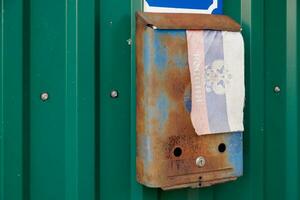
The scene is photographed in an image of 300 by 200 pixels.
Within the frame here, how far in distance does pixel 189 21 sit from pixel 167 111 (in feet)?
1.17

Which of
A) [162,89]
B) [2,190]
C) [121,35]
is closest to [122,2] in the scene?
[121,35]

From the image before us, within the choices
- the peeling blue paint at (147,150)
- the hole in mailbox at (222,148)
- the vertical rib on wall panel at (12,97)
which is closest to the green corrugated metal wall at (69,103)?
the vertical rib on wall panel at (12,97)

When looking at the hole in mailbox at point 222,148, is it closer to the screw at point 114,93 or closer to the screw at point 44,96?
the screw at point 114,93

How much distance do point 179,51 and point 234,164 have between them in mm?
505

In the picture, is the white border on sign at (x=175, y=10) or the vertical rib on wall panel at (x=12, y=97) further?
the white border on sign at (x=175, y=10)

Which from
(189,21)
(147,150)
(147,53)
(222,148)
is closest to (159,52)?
(147,53)

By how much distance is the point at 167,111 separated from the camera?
1707mm

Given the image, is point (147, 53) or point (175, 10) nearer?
point (147, 53)

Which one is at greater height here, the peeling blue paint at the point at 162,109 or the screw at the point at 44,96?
the screw at the point at 44,96

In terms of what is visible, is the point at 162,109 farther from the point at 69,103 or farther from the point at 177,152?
the point at 69,103

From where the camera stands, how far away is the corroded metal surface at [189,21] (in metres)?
1.71

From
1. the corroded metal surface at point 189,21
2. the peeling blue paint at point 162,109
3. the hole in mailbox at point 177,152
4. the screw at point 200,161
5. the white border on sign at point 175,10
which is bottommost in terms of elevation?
the screw at point 200,161

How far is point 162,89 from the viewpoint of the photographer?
5.58 ft

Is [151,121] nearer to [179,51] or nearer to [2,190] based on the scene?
[179,51]
